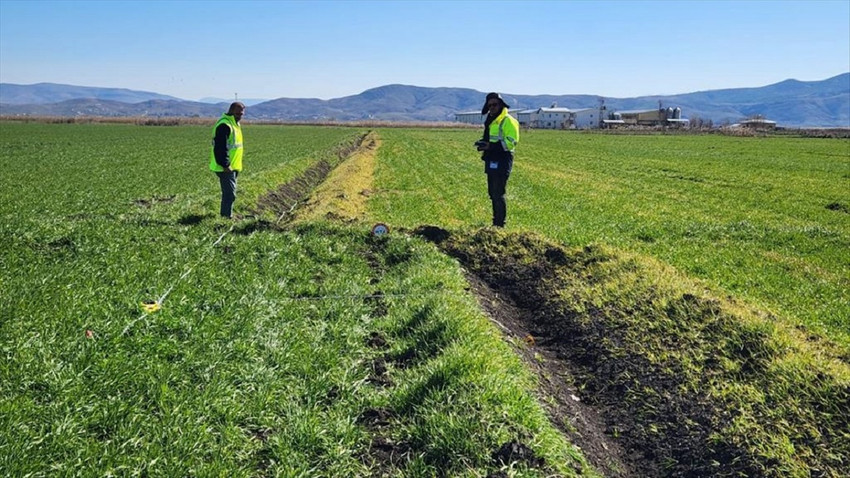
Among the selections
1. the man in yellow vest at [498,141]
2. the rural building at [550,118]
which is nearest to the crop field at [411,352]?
the man in yellow vest at [498,141]

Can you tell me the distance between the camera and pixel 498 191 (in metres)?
12.2

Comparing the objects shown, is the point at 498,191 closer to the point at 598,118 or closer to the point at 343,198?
the point at 343,198

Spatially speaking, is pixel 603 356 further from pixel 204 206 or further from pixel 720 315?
pixel 204 206

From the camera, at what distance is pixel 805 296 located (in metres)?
9.10

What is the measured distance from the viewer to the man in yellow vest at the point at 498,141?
11.6 m

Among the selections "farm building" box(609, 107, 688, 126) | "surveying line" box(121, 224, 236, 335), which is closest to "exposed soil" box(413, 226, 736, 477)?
"surveying line" box(121, 224, 236, 335)

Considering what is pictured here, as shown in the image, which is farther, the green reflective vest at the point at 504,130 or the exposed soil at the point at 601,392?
the green reflective vest at the point at 504,130

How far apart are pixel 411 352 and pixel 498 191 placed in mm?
6652

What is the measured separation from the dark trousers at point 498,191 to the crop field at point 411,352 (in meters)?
1.35

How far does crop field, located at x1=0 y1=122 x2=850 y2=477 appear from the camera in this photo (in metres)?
4.17

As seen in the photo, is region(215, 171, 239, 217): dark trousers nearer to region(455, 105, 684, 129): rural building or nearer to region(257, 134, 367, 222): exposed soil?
region(257, 134, 367, 222): exposed soil

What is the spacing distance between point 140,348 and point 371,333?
2.39m

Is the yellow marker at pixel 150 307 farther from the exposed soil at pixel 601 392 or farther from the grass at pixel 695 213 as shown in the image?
the grass at pixel 695 213

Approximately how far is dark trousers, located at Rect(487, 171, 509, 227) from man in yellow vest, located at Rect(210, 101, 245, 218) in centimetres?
530
